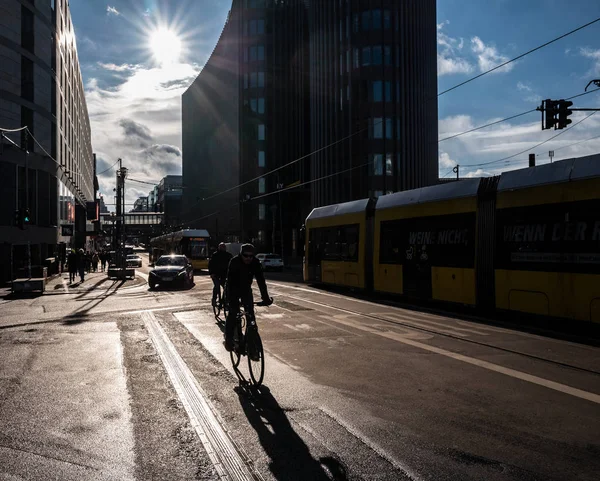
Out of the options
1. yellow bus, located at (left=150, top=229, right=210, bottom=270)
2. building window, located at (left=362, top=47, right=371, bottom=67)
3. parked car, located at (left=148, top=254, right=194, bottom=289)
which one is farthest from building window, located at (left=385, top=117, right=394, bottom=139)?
parked car, located at (left=148, top=254, right=194, bottom=289)

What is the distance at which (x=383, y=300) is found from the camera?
17734 millimetres

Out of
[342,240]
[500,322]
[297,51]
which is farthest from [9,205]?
[297,51]

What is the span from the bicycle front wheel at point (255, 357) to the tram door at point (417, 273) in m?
9.27

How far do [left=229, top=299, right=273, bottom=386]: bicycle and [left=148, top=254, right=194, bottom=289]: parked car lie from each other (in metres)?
17.0

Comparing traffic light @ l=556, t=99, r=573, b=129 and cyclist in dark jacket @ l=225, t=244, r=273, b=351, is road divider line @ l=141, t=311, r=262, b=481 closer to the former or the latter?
cyclist in dark jacket @ l=225, t=244, r=273, b=351

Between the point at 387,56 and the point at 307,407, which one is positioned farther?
the point at 387,56

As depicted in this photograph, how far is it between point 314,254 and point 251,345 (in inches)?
678

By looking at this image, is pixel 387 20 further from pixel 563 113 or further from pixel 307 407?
pixel 307 407

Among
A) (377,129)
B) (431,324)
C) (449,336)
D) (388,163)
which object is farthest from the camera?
(388,163)

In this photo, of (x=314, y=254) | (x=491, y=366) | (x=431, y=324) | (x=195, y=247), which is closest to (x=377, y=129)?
(x=195, y=247)

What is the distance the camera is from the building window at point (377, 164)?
55.4 m

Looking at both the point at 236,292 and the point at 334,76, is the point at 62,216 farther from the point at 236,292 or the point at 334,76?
the point at 236,292

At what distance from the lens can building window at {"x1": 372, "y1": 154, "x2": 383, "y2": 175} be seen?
5538 cm

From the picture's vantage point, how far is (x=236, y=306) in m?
7.27
